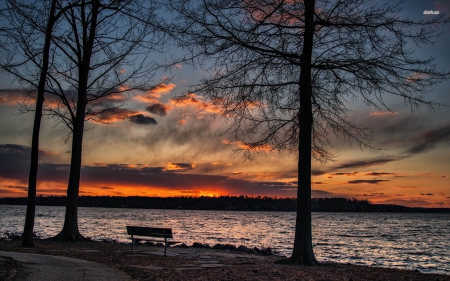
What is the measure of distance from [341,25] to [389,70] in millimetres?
2015

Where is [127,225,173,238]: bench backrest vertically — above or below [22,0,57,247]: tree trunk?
below

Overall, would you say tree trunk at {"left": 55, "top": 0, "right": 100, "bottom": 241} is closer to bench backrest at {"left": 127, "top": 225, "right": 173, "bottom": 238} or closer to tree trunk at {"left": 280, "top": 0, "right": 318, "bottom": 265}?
bench backrest at {"left": 127, "top": 225, "right": 173, "bottom": 238}

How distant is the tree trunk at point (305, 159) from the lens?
13078 millimetres

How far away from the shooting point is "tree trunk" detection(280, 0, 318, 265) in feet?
42.9

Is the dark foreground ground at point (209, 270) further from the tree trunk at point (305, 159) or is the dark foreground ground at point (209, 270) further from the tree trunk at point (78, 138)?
the tree trunk at point (78, 138)

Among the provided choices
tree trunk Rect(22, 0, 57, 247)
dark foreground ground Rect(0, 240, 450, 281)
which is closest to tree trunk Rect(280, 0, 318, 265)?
dark foreground ground Rect(0, 240, 450, 281)

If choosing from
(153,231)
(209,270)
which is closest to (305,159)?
(209,270)

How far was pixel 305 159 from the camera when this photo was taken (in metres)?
13.3

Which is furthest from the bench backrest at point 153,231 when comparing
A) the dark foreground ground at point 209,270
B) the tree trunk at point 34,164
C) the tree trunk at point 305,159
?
the tree trunk at point 305,159

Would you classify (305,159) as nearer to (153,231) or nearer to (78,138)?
(153,231)

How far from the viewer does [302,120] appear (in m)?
13.5

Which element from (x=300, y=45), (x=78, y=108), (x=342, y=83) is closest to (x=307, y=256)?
(x=342, y=83)

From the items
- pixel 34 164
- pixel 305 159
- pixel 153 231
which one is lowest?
pixel 153 231

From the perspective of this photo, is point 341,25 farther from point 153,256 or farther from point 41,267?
point 41,267
